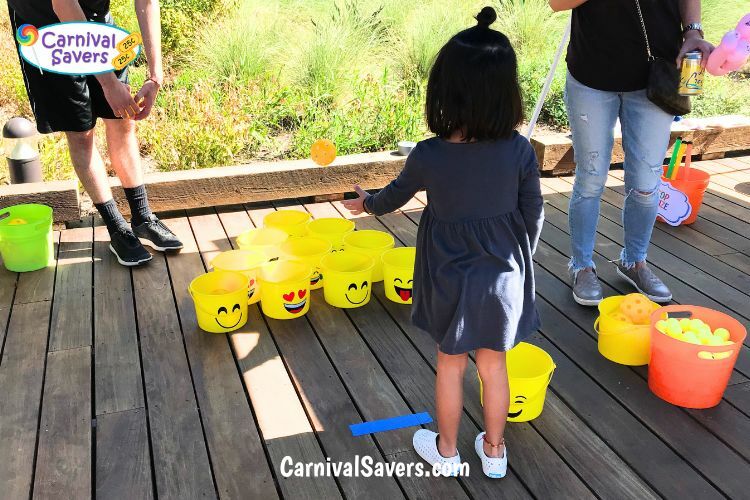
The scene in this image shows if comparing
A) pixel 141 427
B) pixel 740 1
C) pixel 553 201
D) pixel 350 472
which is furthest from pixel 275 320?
pixel 740 1

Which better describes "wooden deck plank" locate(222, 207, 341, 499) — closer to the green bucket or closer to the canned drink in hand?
the green bucket

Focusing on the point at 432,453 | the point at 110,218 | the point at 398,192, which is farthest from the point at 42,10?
the point at 432,453

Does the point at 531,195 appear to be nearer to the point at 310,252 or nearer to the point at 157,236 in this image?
the point at 310,252

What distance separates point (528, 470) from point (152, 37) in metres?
Result: 2.26

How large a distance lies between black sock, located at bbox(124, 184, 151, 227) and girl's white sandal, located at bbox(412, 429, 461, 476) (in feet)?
6.31

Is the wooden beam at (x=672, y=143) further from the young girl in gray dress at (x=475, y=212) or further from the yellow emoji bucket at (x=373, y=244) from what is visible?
the young girl in gray dress at (x=475, y=212)

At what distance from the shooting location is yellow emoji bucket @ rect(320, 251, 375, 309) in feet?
9.32

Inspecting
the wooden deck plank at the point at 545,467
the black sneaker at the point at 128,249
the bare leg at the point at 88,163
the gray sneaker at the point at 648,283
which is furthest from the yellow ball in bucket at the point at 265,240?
the gray sneaker at the point at 648,283

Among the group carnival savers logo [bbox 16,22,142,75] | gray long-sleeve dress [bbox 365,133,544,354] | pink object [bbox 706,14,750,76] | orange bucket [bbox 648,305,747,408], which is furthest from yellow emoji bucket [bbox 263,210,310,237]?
pink object [bbox 706,14,750,76]

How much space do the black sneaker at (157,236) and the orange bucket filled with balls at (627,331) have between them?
76.3 inches

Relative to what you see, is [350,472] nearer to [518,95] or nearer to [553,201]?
[518,95]

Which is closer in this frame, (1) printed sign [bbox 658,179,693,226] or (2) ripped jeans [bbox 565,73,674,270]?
(2) ripped jeans [bbox 565,73,674,270]

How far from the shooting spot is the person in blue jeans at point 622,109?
2541 millimetres

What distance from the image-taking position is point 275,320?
283 cm
